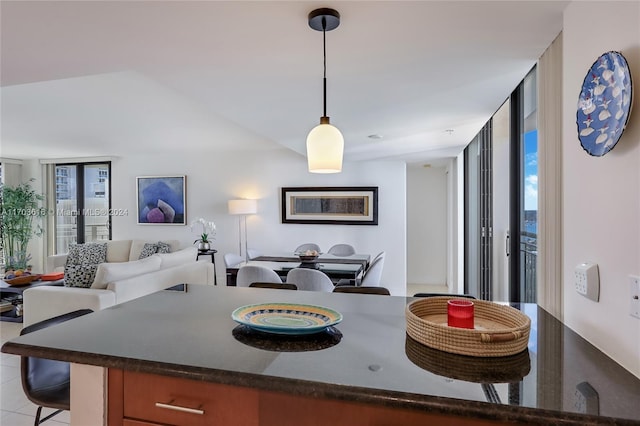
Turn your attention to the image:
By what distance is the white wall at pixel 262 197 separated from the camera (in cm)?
597

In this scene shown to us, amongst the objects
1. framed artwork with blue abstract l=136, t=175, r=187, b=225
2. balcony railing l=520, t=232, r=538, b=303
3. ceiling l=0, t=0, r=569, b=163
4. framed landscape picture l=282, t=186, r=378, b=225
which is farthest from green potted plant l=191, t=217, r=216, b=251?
balcony railing l=520, t=232, r=538, b=303

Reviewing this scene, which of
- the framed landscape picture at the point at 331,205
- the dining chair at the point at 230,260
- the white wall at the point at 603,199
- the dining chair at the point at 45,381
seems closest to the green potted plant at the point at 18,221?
the framed landscape picture at the point at 331,205

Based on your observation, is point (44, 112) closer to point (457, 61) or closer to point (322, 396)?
point (457, 61)

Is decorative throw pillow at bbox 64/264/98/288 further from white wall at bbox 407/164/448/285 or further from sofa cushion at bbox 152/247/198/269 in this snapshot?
white wall at bbox 407/164/448/285

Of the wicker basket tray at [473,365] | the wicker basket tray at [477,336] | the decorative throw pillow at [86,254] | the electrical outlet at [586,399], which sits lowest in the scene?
the decorative throw pillow at [86,254]

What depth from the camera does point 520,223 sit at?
2.70 metres

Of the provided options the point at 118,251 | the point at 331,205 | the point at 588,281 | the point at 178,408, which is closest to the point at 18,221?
the point at 118,251

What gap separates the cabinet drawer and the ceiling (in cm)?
141

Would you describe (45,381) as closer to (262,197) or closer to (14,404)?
(14,404)

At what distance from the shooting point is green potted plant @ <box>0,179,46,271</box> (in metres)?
6.89

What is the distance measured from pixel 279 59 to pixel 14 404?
2958 mm

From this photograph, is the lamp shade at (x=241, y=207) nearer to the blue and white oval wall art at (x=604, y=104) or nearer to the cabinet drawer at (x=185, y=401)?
the cabinet drawer at (x=185, y=401)

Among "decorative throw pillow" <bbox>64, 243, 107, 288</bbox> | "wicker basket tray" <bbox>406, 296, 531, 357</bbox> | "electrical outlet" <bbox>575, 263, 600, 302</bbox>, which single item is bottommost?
"decorative throw pillow" <bbox>64, 243, 107, 288</bbox>

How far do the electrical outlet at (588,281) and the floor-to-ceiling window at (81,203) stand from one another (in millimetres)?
7741
